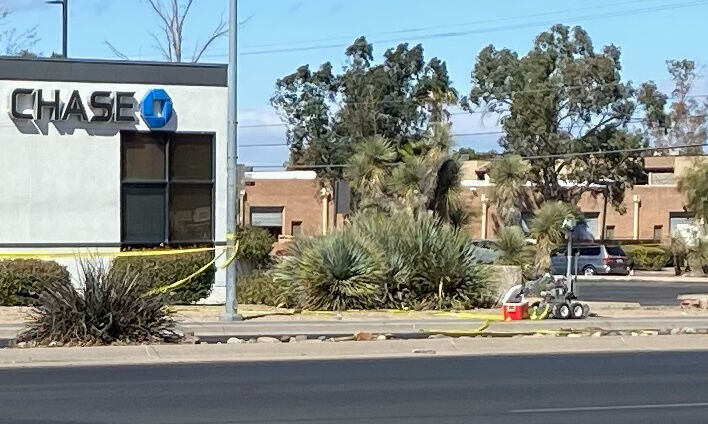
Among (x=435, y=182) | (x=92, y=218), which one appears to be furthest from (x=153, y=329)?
(x=435, y=182)

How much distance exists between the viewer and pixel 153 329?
705 inches

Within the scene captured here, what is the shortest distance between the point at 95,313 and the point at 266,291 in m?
8.99

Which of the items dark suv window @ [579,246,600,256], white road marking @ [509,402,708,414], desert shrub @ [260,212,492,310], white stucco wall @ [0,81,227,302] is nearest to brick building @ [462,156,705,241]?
dark suv window @ [579,246,600,256]

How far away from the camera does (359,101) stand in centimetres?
6294

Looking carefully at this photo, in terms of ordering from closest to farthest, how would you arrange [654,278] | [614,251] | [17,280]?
[17,280]
[654,278]
[614,251]

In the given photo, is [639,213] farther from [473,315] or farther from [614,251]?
[473,315]

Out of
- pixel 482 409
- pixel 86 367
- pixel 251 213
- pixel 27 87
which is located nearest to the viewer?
pixel 482 409

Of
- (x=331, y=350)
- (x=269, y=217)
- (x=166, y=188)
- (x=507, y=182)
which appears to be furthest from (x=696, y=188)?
(x=331, y=350)

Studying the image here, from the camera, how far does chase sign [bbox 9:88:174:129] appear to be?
2625cm

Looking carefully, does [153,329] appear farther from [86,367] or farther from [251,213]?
[251,213]

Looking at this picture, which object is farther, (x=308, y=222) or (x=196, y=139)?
(x=308, y=222)

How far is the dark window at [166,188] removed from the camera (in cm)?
2717

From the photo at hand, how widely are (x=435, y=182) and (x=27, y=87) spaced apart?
13844 mm

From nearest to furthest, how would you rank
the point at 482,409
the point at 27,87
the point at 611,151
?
1. the point at 482,409
2. the point at 27,87
3. the point at 611,151
